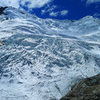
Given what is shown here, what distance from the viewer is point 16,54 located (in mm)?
20344

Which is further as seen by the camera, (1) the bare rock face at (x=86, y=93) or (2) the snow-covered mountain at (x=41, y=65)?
(2) the snow-covered mountain at (x=41, y=65)

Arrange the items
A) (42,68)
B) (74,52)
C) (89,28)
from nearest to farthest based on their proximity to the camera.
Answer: (42,68), (74,52), (89,28)

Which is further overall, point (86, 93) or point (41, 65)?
point (41, 65)

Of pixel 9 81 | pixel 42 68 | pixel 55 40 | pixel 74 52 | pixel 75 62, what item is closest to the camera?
pixel 9 81

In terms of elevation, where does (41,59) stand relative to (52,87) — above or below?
above

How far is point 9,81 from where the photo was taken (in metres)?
15.6

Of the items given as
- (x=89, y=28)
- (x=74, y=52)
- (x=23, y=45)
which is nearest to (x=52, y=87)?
(x=74, y=52)

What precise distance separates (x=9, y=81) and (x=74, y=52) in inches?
368

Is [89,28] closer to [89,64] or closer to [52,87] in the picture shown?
[89,64]

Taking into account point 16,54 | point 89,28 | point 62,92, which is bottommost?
point 62,92

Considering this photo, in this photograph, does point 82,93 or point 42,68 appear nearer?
point 82,93

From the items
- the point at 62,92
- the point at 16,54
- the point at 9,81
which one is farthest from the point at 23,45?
the point at 62,92

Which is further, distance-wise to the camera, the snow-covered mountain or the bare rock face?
the snow-covered mountain

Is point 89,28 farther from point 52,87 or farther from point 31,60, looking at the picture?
point 52,87
